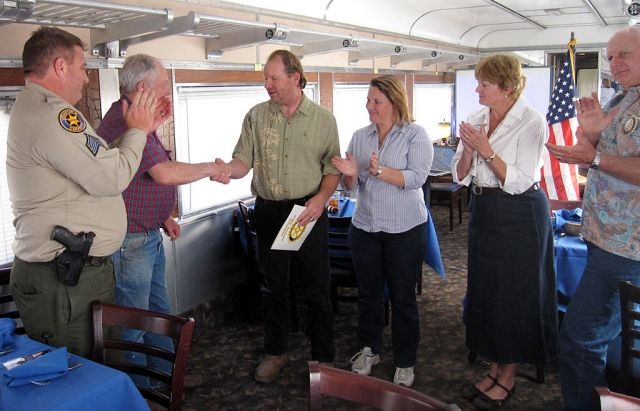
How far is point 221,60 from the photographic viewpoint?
5.01 metres

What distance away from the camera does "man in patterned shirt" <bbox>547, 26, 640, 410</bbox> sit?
275cm

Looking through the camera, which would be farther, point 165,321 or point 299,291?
point 299,291

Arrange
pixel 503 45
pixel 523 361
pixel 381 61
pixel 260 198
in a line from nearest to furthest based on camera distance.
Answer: pixel 523 361, pixel 260 198, pixel 381 61, pixel 503 45

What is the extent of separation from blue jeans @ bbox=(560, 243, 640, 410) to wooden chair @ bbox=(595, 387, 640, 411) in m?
1.24

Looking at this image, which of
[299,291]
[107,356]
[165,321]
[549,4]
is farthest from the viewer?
[549,4]

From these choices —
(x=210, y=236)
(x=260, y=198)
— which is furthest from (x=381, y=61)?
(x=260, y=198)

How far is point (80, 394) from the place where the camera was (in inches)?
76.0

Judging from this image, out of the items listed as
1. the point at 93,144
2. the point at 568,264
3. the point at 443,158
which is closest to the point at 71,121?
the point at 93,144

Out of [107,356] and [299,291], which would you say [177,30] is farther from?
[299,291]

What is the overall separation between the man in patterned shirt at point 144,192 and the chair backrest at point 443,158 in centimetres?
576

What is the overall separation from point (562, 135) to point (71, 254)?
4981 millimetres

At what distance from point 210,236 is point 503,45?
21.6 feet

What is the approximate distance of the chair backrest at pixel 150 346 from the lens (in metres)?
2.32

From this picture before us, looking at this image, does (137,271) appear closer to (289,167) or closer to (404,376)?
(289,167)
